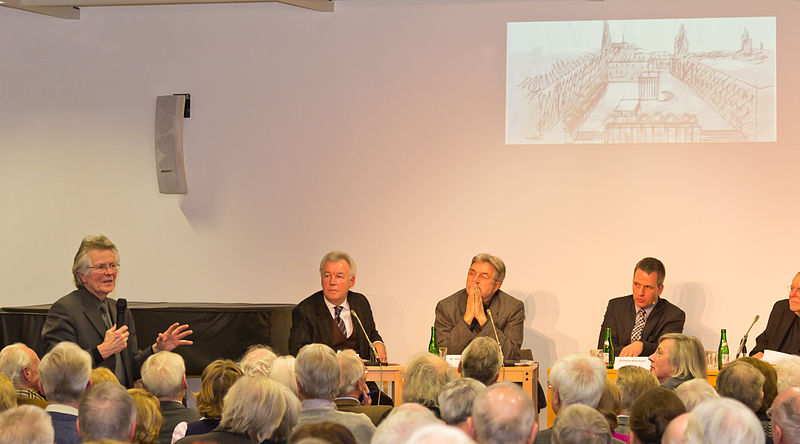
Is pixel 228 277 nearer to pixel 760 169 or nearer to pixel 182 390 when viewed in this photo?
pixel 182 390

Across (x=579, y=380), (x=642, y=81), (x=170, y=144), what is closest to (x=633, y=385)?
(x=579, y=380)

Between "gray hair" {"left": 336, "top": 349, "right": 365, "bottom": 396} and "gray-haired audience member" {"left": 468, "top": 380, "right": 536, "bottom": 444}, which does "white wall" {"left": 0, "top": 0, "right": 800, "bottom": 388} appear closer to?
"gray hair" {"left": 336, "top": 349, "right": 365, "bottom": 396}

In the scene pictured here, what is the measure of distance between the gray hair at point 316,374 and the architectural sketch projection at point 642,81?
12.0 feet

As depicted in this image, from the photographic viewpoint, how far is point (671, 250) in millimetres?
6820

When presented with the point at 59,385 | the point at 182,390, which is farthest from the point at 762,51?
the point at 59,385

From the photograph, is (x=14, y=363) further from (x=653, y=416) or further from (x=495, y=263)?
(x=495, y=263)

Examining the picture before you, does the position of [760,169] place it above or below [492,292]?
above

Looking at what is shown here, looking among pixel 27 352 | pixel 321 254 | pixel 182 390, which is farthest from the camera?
pixel 321 254

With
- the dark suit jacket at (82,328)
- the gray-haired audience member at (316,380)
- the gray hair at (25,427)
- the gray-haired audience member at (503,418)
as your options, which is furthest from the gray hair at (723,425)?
→ the dark suit jacket at (82,328)

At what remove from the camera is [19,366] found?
166 inches

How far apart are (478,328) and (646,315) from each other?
1171 mm

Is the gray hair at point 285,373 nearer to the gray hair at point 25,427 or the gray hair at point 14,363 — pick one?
the gray hair at point 14,363

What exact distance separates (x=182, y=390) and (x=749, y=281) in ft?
14.5

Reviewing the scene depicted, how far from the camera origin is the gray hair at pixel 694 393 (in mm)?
3516
